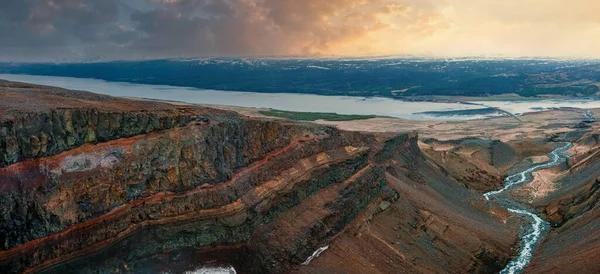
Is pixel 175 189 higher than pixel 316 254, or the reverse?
pixel 175 189

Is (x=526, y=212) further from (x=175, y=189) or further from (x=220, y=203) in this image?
(x=175, y=189)

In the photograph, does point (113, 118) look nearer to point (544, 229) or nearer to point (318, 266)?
point (318, 266)

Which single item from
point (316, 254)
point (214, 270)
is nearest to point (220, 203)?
point (214, 270)

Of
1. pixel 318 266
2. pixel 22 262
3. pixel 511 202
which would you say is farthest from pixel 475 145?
pixel 22 262

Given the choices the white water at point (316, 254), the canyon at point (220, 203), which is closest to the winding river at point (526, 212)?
the canyon at point (220, 203)

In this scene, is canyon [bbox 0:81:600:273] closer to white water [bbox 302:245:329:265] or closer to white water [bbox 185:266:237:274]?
white water [bbox 302:245:329:265]
